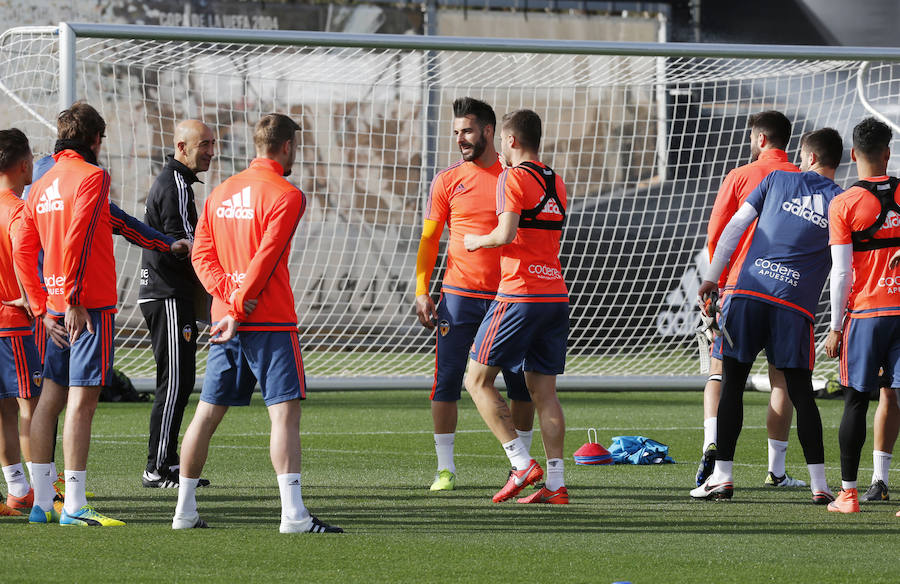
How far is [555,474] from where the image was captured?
686 cm

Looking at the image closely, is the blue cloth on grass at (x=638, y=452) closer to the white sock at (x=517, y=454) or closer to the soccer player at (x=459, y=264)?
the soccer player at (x=459, y=264)

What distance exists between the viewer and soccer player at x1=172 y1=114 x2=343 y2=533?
5.61m

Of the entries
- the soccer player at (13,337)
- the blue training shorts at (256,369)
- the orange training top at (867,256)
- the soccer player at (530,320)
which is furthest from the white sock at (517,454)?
the soccer player at (13,337)

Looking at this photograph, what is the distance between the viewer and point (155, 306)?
780 cm

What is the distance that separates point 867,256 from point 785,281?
42cm

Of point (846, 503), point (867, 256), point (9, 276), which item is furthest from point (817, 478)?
point (9, 276)

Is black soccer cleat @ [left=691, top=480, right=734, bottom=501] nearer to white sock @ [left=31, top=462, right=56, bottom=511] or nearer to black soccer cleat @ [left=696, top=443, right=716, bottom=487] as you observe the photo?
black soccer cleat @ [left=696, top=443, right=716, bottom=487]

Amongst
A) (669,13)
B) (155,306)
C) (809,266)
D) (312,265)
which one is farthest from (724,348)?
(669,13)

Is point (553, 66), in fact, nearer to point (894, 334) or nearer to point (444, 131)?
point (444, 131)

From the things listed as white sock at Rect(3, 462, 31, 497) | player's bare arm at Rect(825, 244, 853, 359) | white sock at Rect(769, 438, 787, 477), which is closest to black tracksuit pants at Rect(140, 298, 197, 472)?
white sock at Rect(3, 462, 31, 497)

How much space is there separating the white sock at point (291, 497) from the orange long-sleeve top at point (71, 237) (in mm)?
1187

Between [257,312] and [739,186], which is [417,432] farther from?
[257,312]

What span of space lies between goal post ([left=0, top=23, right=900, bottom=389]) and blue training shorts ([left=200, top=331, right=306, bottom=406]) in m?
6.95

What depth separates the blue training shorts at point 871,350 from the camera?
6.62 metres
